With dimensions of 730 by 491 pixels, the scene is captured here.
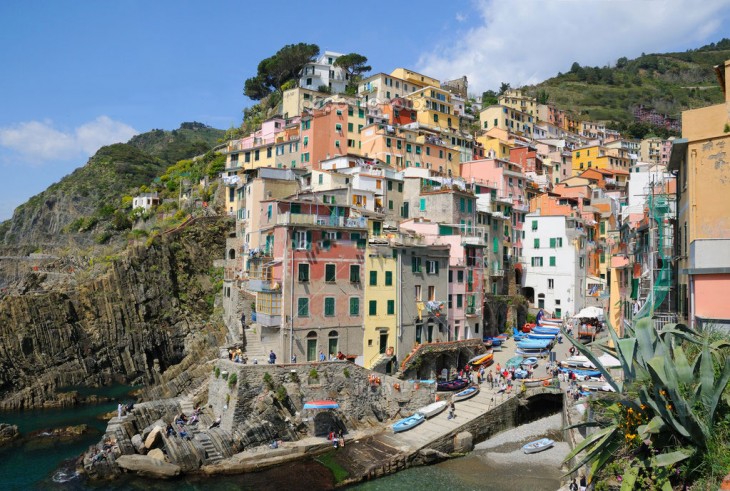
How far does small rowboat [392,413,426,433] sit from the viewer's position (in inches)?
1452

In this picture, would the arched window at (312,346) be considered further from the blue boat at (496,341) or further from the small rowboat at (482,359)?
the blue boat at (496,341)

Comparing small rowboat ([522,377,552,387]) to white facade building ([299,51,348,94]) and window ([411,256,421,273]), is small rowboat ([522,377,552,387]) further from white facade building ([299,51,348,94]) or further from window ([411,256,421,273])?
white facade building ([299,51,348,94])

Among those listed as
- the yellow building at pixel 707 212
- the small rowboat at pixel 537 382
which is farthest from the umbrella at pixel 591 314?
the yellow building at pixel 707 212

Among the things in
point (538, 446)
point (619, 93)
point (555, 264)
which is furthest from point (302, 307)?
point (619, 93)

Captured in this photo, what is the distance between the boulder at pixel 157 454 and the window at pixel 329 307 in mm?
13687

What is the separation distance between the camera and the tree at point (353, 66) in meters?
110

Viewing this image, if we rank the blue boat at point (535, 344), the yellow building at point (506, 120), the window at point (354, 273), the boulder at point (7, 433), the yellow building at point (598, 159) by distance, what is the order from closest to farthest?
the boulder at point (7, 433) → the window at point (354, 273) → the blue boat at point (535, 344) → the yellow building at point (598, 159) → the yellow building at point (506, 120)

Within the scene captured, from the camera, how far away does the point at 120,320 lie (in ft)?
207

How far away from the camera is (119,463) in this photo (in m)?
33.6

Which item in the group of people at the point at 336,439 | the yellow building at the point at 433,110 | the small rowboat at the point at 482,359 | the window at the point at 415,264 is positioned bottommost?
the group of people at the point at 336,439

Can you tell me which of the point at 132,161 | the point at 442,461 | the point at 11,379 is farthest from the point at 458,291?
the point at 132,161

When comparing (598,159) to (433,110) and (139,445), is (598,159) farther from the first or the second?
(139,445)

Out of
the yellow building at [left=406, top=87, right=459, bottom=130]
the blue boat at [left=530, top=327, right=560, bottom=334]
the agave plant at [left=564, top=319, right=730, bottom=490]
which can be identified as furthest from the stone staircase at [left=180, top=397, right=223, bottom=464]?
the yellow building at [left=406, top=87, right=459, bottom=130]

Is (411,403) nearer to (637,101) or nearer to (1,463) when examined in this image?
(1,463)
